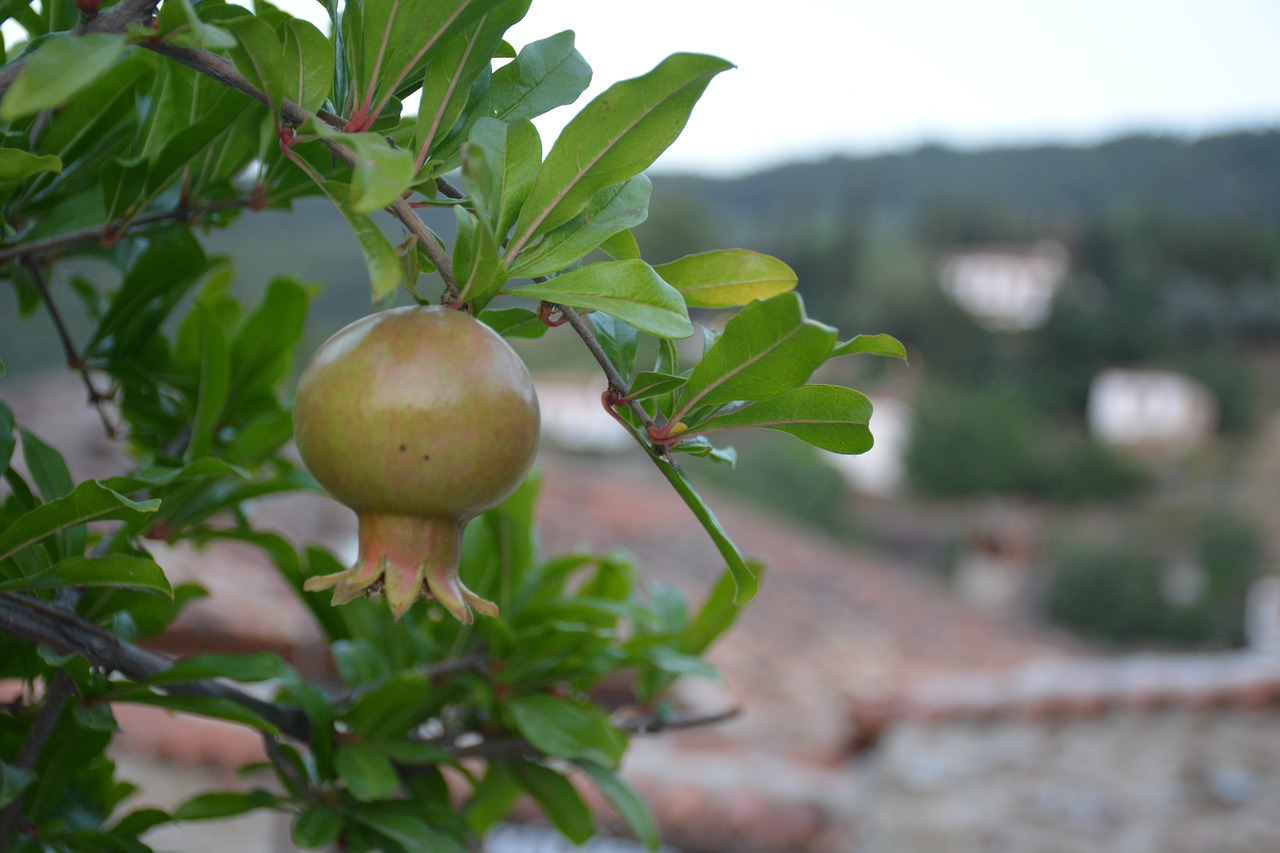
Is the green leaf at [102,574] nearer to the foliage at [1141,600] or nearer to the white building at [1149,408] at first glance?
the foliage at [1141,600]

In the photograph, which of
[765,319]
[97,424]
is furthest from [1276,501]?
[765,319]

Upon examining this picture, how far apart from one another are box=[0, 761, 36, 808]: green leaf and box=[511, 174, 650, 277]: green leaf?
1.37 feet

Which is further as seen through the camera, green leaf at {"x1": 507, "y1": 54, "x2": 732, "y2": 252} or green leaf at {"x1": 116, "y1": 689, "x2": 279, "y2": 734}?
green leaf at {"x1": 116, "y1": 689, "x2": 279, "y2": 734}

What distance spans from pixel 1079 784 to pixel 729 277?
2.99m

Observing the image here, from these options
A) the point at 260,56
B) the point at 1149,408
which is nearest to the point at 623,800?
the point at 260,56

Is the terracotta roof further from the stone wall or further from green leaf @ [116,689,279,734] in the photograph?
green leaf @ [116,689,279,734]

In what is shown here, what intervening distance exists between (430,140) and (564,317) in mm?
97

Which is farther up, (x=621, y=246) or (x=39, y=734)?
(x=621, y=246)

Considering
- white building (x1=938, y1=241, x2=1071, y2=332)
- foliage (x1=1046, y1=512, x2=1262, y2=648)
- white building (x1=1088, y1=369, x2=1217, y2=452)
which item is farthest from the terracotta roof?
white building (x1=938, y1=241, x2=1071, y2=332)

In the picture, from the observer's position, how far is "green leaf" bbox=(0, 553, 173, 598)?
0.53 metres

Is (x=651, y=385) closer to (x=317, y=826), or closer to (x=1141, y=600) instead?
(x=317, y=826)

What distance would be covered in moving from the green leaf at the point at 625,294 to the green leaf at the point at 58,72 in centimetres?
17

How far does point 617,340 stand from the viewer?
21.0 inches

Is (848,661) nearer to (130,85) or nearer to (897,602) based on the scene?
(897,602)
